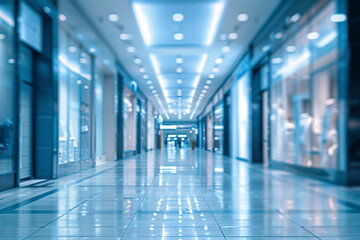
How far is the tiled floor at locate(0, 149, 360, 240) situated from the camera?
11.4 feet

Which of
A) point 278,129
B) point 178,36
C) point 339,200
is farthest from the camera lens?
point 178,36

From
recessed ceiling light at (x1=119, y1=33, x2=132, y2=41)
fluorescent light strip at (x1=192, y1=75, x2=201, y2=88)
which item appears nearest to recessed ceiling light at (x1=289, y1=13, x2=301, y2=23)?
recessed ceiling light at (x1=119, y1=33, x2=132, y2=41)

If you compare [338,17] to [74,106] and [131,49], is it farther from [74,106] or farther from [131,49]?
[131,49]

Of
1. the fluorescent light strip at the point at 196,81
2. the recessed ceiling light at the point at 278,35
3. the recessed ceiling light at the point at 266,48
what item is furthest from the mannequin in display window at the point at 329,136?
the fluorescent light strip at the point at 196,81

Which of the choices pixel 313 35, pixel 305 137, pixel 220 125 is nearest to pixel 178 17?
pixel 313 35

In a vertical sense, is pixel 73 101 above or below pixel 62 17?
below

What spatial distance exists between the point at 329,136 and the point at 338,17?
2562mm

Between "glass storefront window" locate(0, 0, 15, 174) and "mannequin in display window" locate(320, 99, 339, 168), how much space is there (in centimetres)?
648

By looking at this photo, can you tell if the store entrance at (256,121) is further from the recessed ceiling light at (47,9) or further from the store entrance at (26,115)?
the store entrance at (26,115)

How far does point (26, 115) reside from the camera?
7.93 m

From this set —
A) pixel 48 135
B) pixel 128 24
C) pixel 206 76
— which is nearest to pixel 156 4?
pixel 128 24

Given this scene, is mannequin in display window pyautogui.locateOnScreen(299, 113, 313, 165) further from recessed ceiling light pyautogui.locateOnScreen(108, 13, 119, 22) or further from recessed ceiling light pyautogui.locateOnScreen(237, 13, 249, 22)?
recessed ceiling light pyautogui.locateOnScreen(108, 13, 119, 22)

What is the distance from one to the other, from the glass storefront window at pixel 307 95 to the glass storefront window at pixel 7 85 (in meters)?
6.47

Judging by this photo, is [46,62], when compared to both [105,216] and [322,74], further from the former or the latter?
[322,74]
